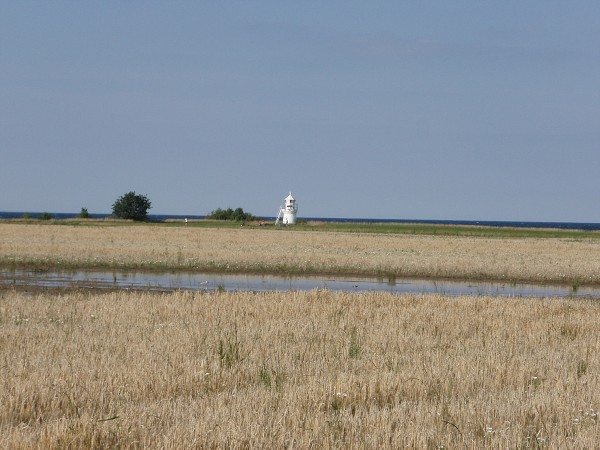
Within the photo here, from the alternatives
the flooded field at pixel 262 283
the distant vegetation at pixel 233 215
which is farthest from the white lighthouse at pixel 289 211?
the flooded field at pixel 262 283

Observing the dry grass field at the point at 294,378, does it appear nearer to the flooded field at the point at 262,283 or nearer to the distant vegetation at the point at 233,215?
the flooded field at the point at 262,283

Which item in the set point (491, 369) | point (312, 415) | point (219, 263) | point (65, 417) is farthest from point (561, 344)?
point (219, 263)

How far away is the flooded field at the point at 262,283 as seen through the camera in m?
26.7

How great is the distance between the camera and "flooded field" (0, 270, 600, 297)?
87.5ft

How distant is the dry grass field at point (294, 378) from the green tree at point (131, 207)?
322 feet

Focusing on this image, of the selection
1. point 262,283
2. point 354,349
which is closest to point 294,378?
point 354,349

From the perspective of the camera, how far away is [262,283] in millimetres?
28938

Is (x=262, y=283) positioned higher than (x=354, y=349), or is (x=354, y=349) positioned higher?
(x=354, y=349)

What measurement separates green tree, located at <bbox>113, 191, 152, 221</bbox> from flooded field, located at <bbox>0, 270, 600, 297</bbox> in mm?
83700

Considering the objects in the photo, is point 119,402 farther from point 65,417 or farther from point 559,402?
point 559,402

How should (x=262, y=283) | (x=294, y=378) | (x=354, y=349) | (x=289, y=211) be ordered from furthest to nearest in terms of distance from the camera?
1. (x=289, y=211)
2. (x=262, y=283)
3. (x=354, y=349)
4. (x=294, y=378)

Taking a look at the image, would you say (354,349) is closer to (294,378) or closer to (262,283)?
(294,378)

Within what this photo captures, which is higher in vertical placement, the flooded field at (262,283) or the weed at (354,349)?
the weed at (354,349)

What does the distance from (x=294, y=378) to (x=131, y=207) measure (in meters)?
107
